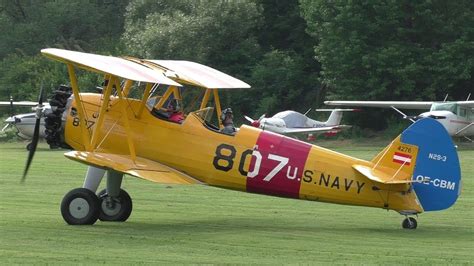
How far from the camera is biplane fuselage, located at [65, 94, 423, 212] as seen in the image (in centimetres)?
1468

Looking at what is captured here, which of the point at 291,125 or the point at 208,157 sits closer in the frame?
the point at 208,157

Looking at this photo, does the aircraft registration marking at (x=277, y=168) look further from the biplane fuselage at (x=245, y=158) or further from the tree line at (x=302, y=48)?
the tree line at (x=302, y=48)

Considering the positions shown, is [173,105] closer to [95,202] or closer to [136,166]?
[136,166]

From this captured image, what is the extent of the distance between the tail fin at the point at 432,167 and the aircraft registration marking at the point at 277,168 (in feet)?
4.64

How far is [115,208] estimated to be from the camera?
1592 centimetres

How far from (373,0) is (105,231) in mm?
39230

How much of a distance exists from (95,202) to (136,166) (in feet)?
2.59

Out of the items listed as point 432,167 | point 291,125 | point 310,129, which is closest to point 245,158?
point 432,167

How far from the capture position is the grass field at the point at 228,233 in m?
12.0

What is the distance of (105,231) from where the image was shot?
47.1ft

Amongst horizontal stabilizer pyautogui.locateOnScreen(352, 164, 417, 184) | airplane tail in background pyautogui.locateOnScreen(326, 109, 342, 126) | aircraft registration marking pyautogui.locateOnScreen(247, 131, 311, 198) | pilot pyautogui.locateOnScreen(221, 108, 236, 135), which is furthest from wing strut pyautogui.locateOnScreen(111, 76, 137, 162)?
airplane tail in background pyautogui.locateOnScreen(326, 109, 342, 126)

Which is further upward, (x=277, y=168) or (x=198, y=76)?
(x=198, y=76)

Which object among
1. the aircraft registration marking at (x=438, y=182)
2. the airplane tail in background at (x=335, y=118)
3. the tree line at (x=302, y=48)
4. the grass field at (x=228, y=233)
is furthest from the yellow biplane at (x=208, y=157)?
the tree line at (x=302, y=48)

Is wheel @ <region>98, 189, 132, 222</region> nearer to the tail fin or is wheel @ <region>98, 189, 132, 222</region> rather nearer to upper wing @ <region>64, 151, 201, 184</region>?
upper wing @ <region>64, 151, 201, 184</region>
